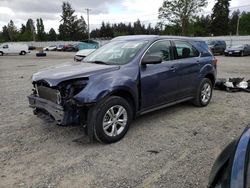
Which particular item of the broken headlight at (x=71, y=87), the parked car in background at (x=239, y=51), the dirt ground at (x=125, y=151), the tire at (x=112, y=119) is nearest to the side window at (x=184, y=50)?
the dirt ground at (x=125, y=151)

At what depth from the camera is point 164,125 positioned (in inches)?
201

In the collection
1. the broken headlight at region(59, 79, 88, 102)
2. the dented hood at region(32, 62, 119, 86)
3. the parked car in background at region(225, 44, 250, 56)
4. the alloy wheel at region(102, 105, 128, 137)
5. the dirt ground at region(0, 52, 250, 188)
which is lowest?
the dirt ground at region(0, 52, 250, 188)

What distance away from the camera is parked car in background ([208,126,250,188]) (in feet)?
5.85

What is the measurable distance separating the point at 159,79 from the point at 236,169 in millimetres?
3184

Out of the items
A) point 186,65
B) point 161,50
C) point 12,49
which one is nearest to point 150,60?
point 161,50

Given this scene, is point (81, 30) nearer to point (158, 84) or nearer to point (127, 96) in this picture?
point (158, 84)

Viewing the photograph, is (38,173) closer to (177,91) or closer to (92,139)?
(92,139)

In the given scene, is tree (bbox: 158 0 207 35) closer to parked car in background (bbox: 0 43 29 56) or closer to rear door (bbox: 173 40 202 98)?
parked car in background (bbox: 0 43 29 56)

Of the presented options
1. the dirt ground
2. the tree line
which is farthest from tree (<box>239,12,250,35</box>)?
the dirt ground

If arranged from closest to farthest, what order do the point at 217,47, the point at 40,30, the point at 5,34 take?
the point at 217,47 → the point at 40,30 → the point at 5,34

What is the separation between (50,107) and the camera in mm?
4129

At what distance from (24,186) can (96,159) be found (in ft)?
3.35

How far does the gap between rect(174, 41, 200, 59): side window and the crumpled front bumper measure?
2755 millimetres

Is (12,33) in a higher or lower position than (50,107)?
higher
